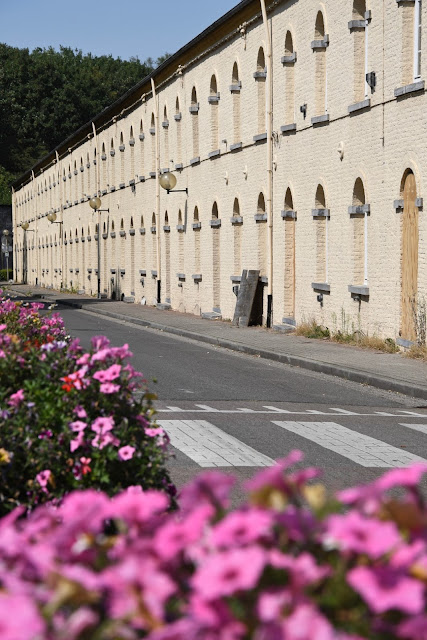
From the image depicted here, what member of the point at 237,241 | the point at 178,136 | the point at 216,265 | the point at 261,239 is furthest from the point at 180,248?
the point at 261,239

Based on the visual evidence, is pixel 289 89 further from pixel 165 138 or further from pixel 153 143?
pixel 153 143

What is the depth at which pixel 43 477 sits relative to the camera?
17.3 ft

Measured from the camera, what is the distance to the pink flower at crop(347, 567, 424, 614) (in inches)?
77.3

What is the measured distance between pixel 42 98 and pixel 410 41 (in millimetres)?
77010

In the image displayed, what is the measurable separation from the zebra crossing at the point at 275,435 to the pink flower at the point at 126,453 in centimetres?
424

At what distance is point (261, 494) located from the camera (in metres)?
2.32

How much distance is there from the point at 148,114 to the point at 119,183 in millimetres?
6919

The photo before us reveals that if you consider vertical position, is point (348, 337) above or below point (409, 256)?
below

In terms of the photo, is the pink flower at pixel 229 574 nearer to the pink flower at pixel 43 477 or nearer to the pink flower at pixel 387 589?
the pink flower at pixel 387 589

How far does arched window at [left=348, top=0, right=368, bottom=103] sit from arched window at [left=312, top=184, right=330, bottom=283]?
9.28 feet

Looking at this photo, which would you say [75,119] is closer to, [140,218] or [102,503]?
[140,218]

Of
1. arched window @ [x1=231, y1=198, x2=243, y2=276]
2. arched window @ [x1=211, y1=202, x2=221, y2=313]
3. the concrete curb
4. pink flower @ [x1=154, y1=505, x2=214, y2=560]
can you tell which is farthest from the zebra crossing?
arched window @ [x1=211, y1=202, x2=221, y2=313]

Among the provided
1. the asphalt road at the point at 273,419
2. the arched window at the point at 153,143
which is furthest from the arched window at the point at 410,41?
the arched window at the point at 153,143

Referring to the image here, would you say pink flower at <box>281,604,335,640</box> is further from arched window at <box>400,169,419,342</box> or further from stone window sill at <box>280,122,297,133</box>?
stone window sill at <box>280,122,297,133</box>
